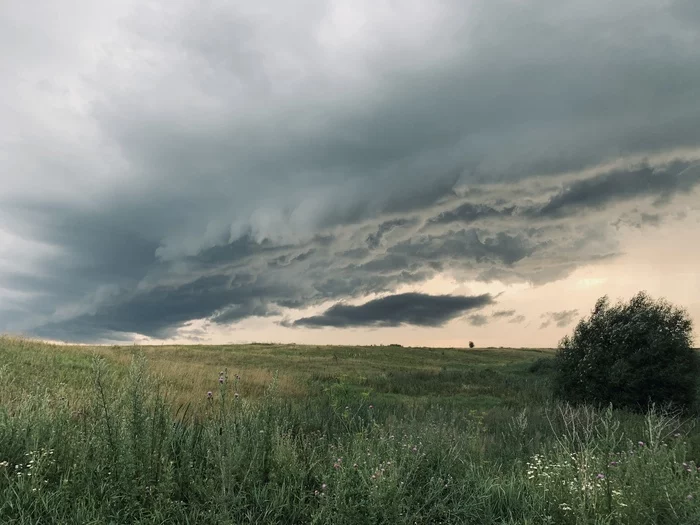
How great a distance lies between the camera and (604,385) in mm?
18047

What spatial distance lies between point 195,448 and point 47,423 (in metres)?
2.18

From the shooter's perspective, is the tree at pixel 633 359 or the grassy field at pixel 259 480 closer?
the grassy field at pixel 259 480

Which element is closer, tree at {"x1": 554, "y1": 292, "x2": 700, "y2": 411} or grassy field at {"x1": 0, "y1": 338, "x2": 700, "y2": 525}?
grassy field at {"x1": 0, "y1": 338, "x2": 700, "y2": 525}

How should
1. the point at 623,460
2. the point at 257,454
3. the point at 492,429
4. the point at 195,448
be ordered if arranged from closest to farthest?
the point at 257,454, the point at 195,448, the point at 623,460, the point at 492,429

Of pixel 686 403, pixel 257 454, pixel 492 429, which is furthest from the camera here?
pixel 686 403

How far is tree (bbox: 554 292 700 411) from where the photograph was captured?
17.4 meters

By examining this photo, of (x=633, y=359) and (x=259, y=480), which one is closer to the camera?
(x=259, y=480)

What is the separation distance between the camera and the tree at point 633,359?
17.4m

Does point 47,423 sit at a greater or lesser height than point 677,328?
lesser

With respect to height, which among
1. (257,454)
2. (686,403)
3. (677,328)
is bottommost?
(686,403)

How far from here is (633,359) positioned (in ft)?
57.8

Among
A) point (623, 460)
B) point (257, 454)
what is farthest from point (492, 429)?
point (257, 454)

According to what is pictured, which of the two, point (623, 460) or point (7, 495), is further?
point (623, 460)

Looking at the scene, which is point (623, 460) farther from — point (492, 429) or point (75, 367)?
point (75, 367)
